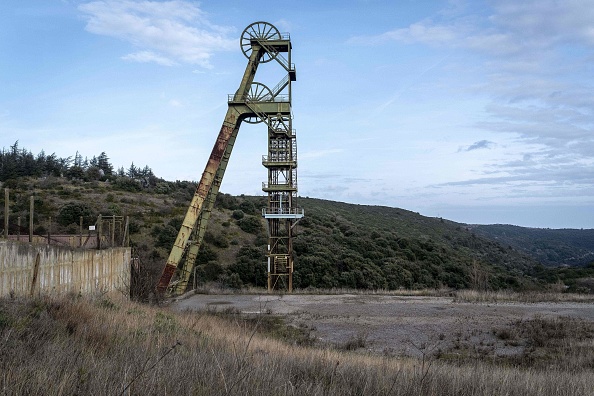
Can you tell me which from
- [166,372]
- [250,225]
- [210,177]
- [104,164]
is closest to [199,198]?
[210,177]

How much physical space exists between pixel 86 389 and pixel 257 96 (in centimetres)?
2451

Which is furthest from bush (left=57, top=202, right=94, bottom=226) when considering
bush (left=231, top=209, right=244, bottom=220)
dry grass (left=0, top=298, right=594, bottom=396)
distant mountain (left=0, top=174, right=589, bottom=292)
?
dry grass (left=0, top=298, right=594, bottom=396)

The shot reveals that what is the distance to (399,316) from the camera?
18.3 meters

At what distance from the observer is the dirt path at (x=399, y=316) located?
1332 centimetres

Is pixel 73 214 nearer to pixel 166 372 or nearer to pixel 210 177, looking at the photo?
pixel 210 177

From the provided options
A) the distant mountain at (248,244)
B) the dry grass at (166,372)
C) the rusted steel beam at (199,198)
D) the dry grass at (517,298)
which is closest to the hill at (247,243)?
the distant mountain at (248,244)

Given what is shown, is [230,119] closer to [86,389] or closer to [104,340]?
[104,340]

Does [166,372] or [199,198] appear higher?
[199,198]

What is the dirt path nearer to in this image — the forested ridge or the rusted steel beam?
the rusted steel beam

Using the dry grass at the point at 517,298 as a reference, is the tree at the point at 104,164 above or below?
above

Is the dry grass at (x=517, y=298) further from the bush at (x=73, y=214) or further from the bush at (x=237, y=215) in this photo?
the bush at (x=237, y=215)

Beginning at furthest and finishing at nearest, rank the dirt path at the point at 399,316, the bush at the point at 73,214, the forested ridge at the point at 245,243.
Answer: the bush at the point at 73,214
the forested ridge at the point at 245,243
the dirt path at the point at 399,316

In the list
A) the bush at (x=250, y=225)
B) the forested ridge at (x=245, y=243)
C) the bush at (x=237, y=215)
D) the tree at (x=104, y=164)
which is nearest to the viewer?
the forested ridge at (x=245, y=243)

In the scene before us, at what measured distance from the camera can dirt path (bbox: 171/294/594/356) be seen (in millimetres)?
13323
